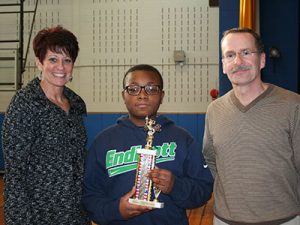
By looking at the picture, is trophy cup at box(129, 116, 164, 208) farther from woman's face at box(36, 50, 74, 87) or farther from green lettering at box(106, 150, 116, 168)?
woman's face at box(36, 50, 74, 87)

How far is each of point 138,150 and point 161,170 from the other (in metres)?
0.11

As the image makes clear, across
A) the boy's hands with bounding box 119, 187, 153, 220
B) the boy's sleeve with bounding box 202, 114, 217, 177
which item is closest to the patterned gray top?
the boy's hands with bounding box 119, 187, 153, 220

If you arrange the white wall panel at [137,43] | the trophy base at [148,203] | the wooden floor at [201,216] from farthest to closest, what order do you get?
1. the white wall panel at [137,43]
2. the wooden floor at [201,216]
3. the trophy base at [148,203]

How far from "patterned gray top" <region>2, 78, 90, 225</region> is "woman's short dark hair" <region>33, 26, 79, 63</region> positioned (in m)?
0.13

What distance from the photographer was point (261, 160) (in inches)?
56.6

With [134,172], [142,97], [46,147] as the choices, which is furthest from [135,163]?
[46,147]

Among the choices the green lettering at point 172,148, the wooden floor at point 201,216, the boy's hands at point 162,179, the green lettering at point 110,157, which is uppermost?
the green lettering at point 172,148

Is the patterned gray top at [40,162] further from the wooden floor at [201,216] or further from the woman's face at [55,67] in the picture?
the wooden floor at [201,216]

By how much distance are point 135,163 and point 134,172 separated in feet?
0.12

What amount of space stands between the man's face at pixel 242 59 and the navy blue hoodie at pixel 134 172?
0.32m

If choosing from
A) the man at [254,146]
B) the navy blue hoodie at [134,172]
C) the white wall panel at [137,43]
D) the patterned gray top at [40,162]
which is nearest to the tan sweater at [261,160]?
the man at [254,146]

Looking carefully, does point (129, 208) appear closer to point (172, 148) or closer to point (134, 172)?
point (134, 172)

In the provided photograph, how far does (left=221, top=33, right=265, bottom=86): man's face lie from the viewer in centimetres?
150

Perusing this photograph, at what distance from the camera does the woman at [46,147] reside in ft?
4.74
